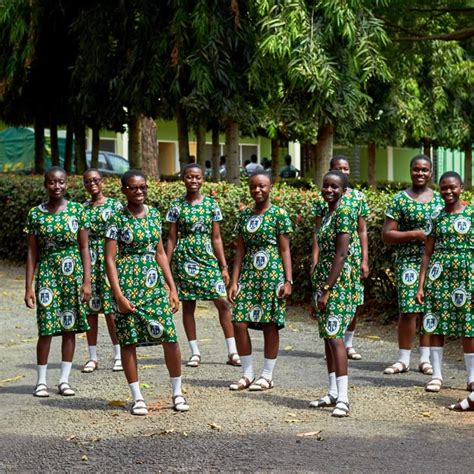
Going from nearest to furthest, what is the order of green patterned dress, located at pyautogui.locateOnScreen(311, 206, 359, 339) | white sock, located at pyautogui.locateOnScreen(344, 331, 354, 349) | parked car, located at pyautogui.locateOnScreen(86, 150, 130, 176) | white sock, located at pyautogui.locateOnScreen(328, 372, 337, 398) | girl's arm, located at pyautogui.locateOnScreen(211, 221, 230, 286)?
green patterned dress, located at pyautogui.locateOnScreen(311, 206, 359, 339) < white sock, located at pyautogui.locateOnScreen(328, 372, 337, 398) < girl's arm, located at pyautogui.locateOnScreen(211, 221, 230, 286) < white sock, located at pyautogui.locateOnScreen(344, 331, 354, 349) < parked car, located at pyautogui.locateOnScreen(86, 150, 130, 176)

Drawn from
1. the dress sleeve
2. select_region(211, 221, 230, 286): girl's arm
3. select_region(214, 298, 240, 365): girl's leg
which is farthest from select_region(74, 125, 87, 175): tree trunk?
the dress sleeve

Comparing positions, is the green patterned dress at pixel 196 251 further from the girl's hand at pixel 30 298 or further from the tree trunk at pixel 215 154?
the tree trunk at pixel 215 154

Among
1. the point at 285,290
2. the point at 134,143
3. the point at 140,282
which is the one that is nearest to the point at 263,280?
the point at 285,290

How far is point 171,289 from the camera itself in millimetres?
7555

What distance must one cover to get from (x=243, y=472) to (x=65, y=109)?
1853cm

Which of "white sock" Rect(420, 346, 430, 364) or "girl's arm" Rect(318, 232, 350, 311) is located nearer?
"girl's arm" Rect(318, 232, 350, 311)

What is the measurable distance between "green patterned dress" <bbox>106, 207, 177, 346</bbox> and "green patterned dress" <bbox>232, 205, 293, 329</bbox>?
3.01 feet

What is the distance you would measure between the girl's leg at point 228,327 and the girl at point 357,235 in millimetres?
996

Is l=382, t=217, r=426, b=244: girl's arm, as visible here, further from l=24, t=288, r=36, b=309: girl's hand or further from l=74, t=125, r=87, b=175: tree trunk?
l=74, t=125, r=87, b=175: tree trunk

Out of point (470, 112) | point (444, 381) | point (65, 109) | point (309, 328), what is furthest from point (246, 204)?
point (470, 112)

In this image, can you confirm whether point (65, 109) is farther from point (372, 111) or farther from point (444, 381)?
point (444, 381)

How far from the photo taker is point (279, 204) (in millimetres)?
12547

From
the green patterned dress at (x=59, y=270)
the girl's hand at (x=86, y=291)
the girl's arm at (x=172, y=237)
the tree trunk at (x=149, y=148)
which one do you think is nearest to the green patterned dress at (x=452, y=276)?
the girl's arm at (x=172, y=237)

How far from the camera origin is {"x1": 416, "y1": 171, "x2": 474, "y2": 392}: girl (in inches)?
304
